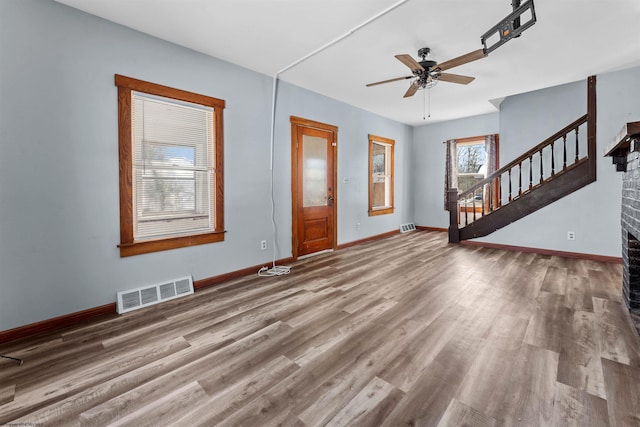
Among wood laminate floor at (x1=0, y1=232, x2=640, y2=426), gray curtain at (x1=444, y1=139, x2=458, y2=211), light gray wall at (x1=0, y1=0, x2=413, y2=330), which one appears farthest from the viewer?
gray curtain at (x1=444, y1=139, x2=458, y2=211)

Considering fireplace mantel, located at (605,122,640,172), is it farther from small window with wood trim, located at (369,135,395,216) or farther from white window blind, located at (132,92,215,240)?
small window with wood trim, located at (369,135,395,216)

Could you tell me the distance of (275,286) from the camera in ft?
11.2

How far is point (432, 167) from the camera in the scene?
7461mm

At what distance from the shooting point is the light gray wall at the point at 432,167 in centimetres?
710

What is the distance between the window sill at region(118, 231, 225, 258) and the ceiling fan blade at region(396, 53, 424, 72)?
2.84 meters

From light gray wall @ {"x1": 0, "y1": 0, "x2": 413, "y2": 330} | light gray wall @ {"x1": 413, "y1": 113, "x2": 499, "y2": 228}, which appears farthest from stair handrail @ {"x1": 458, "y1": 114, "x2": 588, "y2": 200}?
light gray wall @ {"x1": 0, "y1": 0, "x2": 413, "y2": 330}

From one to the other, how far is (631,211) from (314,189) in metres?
3.73

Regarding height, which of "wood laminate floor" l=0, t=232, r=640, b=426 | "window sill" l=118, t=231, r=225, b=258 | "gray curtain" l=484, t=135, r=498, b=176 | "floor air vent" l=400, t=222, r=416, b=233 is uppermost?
"gray curtain" l=484, t=135, r=498, b=176

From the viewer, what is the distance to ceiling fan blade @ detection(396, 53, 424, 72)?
9.66 feet

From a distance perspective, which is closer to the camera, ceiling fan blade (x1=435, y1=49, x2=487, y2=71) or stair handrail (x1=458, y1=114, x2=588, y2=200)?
ceiling fan blade (x1=435, y1=49, x2=487, y2=71)

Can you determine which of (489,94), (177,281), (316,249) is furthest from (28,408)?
(489,94)

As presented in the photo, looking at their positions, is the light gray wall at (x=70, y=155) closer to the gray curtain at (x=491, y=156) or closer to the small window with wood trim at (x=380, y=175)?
the small window with wood trim at (x=380, y=175)

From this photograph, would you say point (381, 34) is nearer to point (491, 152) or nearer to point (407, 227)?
point (491, 152)

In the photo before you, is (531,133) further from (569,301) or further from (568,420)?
(568,420)
